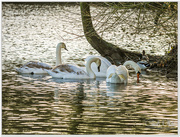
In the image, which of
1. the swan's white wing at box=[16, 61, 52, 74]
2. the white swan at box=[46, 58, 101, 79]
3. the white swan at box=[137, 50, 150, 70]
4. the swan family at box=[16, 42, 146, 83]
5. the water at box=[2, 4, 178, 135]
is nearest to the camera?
the water at box=[2, 4, 178, 135]

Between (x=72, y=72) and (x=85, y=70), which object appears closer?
(x=72, y=72)

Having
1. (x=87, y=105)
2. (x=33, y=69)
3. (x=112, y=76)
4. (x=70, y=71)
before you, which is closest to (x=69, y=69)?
(x=70, y=71)

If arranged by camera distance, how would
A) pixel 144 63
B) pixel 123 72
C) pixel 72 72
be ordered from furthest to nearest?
pixel 144 63
pixel 72 72
pixel 123 72

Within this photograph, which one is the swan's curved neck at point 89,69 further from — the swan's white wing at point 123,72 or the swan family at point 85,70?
the swan's white wing at point 123,72

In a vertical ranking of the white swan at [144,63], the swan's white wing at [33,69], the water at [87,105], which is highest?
the white swan at [144,63]

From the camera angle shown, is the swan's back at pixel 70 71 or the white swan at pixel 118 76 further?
the swan's back at pixel 70 71

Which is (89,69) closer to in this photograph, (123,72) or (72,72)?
(72,72)

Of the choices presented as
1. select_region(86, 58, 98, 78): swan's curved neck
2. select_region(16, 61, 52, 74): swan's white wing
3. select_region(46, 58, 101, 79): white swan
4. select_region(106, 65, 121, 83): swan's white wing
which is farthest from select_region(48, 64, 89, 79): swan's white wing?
select_region(106, 65, 121, 83): swan's white wing

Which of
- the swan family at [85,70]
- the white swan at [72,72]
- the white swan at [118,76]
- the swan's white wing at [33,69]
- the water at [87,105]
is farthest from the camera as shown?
the swan's white wing at [33,69]

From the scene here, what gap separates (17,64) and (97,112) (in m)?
9.10

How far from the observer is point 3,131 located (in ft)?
31.0

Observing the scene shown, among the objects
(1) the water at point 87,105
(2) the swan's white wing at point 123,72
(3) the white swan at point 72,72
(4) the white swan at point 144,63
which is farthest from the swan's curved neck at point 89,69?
(4) the white swan at point 144,63

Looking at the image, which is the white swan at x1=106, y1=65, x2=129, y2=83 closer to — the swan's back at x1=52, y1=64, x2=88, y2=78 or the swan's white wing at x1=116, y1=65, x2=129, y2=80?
the swan's white wing at x1=116, y1=65, x2=129, y2=80

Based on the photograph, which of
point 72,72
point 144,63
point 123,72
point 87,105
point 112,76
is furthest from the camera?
point 144,63
